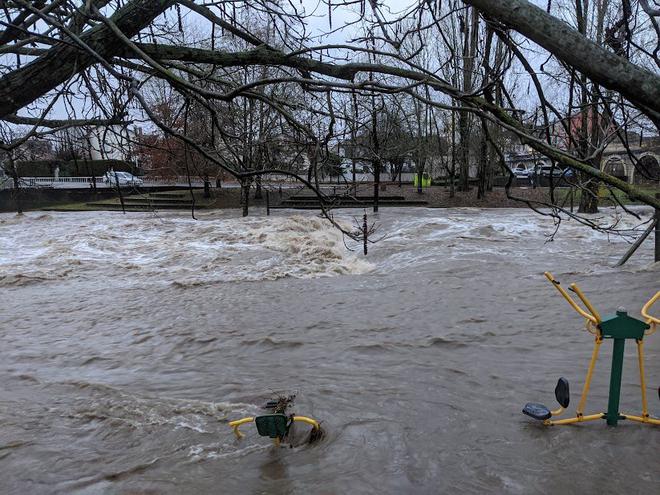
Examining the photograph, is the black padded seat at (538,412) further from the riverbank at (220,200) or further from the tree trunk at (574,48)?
the riverbank at (220,200)

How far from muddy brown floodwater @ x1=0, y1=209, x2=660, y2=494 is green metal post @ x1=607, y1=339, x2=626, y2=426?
0.23 m

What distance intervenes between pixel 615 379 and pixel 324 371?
13.0 ft

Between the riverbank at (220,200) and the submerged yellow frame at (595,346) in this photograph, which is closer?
the submerged yellow frame at (595,346)

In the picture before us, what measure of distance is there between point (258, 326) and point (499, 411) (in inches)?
212

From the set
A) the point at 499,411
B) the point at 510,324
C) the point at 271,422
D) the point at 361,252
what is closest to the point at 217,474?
the point at 271,422

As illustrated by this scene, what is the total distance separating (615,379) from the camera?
459 cm

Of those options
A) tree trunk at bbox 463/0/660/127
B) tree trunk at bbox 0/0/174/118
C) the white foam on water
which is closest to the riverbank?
the white foam on water

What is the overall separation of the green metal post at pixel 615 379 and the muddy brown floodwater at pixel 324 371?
23 cm

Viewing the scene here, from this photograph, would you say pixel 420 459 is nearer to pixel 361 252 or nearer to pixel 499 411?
pixel 499 411

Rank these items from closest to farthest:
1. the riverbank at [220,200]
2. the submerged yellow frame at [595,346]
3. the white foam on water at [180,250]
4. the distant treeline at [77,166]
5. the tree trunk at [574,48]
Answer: the tree trunk at [574,48] → the submerged yellow frame at [595,346] → the distant treeline at [77,166] → the white foam on water at [180,250] → the riverbank at [220,200]

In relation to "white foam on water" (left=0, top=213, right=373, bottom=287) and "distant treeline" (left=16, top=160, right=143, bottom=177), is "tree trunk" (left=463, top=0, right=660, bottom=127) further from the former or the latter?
"white foam on water" (left=0, top=213, right=373, bottom=287)

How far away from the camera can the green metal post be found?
4461 millimetres

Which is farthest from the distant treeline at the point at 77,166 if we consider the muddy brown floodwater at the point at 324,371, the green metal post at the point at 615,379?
the green metal post at the point at 615,379

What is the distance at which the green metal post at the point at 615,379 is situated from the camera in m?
4.46
